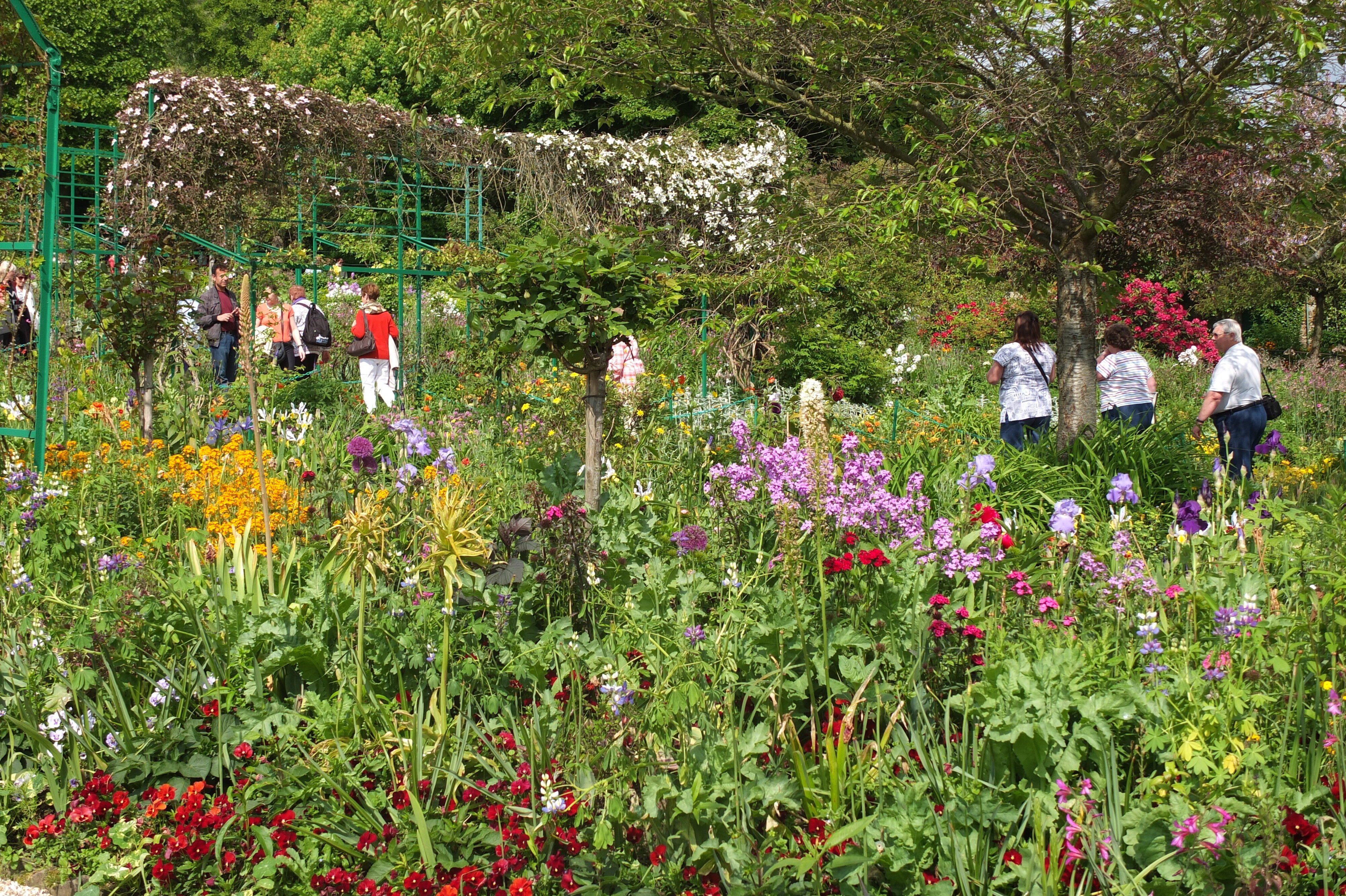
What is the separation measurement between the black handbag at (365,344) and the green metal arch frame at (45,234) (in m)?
3.27

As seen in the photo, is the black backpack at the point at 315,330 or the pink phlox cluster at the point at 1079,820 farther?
the black backpack at the point at 315,330

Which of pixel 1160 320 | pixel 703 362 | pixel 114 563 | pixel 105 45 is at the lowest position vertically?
pixel 114 563

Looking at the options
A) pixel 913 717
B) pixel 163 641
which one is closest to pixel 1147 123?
pixel 913 717

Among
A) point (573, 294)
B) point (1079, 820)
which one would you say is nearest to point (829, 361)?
point (573, 294)

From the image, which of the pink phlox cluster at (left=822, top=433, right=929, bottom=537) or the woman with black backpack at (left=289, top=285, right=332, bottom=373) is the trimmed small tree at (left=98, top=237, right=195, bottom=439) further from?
the pink phlox cluster at (left=822, top=433, right=929, bottom=537)

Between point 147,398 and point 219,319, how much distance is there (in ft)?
11.3

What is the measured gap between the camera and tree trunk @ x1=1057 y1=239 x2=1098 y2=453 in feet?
19.1

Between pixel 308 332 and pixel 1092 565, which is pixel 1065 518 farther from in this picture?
pixel 308 332

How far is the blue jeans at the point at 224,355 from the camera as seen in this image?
8641mm

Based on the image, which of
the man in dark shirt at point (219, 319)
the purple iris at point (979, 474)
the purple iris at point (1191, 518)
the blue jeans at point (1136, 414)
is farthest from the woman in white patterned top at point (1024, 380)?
A: the man in dark shirt at point (219, 319)

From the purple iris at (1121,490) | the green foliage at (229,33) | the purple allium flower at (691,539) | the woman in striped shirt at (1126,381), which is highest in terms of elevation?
the green foliage at (229,33)

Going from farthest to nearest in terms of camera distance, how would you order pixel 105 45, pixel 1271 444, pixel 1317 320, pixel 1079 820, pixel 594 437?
pixel 105 45 < pixel 1317 320 < pixel 1271 444 < pixel 594 437 < pixel 1079 820

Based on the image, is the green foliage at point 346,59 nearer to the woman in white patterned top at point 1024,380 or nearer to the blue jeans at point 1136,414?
the woman in white patterned top at point 1024,380

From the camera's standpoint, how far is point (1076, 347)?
589cm
